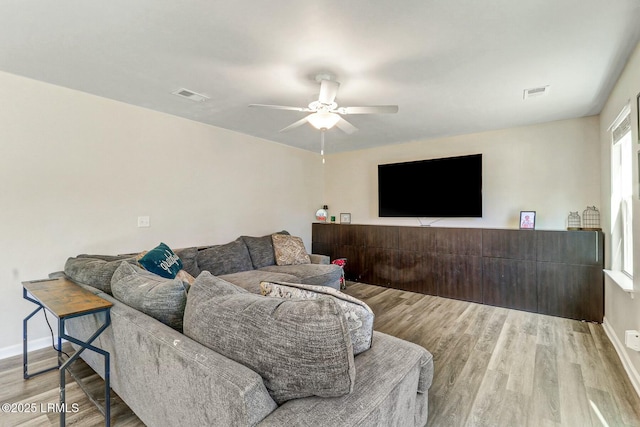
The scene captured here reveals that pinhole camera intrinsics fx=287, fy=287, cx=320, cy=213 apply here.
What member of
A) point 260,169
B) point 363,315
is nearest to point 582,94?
point 363,315

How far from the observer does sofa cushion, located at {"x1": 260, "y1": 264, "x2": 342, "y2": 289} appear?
3.59 meters

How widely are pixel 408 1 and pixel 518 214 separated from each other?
136 inches

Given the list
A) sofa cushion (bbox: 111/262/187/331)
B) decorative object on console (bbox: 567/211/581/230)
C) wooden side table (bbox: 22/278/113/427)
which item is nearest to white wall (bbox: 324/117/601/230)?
decorative object on console (bbox: 567/211/581/230)

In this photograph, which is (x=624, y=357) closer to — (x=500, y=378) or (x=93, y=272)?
(x=500, y=378)

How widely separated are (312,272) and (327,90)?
2234 mm

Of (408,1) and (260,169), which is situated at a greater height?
(408,1)

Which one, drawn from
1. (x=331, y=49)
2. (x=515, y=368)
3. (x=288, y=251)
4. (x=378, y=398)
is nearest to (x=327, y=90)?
(x=331, y=49)

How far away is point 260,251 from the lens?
13.4 ft

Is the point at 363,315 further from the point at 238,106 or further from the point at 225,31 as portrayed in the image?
the point at 238,106

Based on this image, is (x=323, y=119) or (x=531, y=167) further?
(x=531, y=167)

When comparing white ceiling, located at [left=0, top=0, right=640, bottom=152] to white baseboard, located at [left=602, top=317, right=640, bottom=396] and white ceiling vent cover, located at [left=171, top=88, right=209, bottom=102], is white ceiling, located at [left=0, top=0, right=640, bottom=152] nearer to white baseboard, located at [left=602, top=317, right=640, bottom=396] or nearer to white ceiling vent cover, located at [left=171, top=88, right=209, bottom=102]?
white ceiling vent cover, located at [left=171, top=88, right=209, bottom=102]

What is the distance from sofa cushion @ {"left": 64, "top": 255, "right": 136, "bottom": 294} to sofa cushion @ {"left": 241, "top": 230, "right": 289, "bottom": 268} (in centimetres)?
192

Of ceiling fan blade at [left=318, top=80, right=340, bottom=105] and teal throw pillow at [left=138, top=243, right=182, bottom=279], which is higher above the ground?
ceiling fan blade at [left=318, top=80, right=340, bottom=105]

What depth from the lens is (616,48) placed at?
2.05 m
